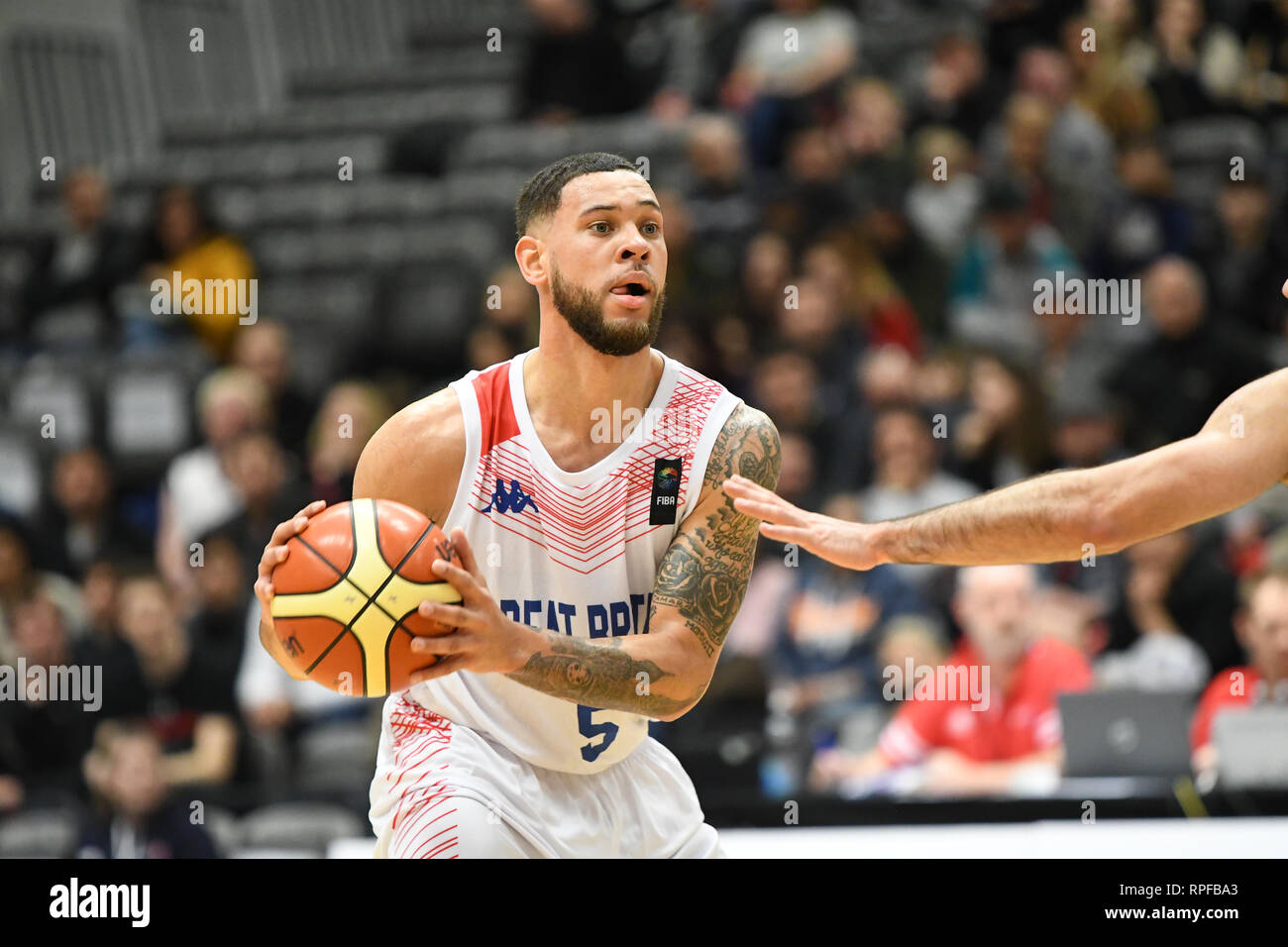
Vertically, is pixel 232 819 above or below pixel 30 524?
below

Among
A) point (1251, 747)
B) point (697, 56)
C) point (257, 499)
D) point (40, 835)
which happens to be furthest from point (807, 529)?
point (697, 56)

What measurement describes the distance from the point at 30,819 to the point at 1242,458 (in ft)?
19.1

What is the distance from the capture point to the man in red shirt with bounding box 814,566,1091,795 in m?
6.59

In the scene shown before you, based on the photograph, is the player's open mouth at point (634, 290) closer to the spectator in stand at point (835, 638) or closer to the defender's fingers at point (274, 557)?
the defender's fingers at point (274, 557)

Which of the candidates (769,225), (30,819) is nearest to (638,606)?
(30,819)

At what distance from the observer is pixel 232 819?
684 cm

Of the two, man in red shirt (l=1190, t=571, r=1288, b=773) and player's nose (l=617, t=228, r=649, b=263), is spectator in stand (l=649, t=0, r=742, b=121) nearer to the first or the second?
man in red shirt (l=1190, t=571, r=1288, b=773)

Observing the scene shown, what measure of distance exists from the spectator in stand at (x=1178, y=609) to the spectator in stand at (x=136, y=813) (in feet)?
14.0

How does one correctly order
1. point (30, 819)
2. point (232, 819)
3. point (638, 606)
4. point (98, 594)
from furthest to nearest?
1. point (98, 594)
2. point (30, 819)
3. point (232, 819)
4. point (638, 606)

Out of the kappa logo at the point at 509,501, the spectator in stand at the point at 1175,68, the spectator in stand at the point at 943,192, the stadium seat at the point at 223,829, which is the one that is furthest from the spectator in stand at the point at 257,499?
the spectator in stand at the point at 1175,68

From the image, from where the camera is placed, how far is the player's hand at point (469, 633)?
3.68 m

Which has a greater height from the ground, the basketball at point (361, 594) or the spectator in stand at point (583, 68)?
the spectator in stand at point (583, 68)

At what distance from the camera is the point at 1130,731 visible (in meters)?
5.95
